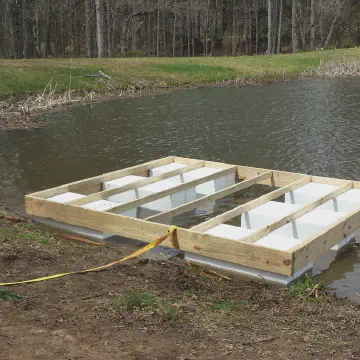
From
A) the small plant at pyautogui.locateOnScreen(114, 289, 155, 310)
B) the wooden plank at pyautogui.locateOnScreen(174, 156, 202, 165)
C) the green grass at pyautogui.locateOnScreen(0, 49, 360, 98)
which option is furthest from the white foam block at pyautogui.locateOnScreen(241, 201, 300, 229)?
the green grass at pyautogui.locateOnScreen(0, 49, 360, 98)

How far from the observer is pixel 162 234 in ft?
28.2

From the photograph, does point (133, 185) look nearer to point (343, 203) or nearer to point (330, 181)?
point (330, 181)

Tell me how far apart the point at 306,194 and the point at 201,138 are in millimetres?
6912

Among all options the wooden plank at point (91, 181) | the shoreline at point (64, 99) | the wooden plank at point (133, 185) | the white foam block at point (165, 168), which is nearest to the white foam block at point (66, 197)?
the wooden plank at point (91, 181)

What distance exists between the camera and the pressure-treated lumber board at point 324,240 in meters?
7.50

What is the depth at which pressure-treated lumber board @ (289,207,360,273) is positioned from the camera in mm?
7496

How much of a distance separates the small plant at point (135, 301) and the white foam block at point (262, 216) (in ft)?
12.4

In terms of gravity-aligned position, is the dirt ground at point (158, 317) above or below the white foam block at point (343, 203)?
above

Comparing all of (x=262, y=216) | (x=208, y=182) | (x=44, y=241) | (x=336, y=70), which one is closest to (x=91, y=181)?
(x=208, y=182)

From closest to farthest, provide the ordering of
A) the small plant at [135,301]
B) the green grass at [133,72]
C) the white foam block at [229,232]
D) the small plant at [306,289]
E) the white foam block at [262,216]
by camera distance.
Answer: the small plant at [135,301]
the small plant at [306,289]
the white foam block at [229,232]
the white foam block at [262,216]
the green grass at [133,72]

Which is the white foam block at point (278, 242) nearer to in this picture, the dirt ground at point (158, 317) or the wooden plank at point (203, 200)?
the dirt ground at point (158, 317)

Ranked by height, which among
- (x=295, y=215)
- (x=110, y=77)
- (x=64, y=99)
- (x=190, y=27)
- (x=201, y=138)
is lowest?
(x=201, y=138)

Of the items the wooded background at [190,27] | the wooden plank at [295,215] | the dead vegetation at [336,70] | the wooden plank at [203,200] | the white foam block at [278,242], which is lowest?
the white foam block at [278,242]

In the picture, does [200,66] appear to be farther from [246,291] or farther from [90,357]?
[90,357]
